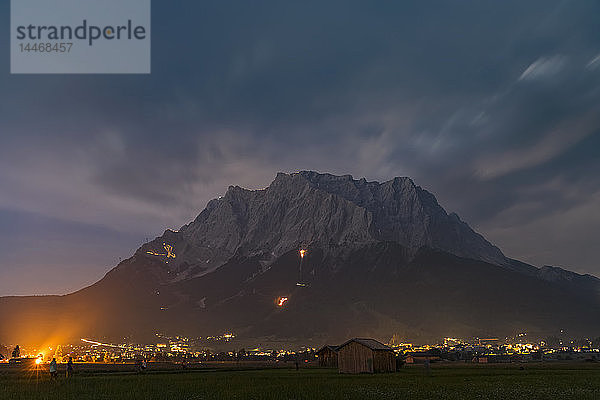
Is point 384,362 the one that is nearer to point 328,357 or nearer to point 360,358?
point 360,358

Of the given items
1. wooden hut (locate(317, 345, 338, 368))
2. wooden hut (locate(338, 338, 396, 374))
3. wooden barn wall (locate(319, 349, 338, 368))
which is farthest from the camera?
wooden hut (locate(317, 345, 338, 368))

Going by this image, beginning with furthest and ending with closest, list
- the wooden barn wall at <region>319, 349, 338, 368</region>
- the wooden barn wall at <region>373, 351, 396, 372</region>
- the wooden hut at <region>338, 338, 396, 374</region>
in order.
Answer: the wooden barn wall at <region>319, 349, 338, 368</region> → the wooden barn wall at <region>373, 351, 396, 372</region> → the wooden hut at <region>338, 338, 396, 374</region>

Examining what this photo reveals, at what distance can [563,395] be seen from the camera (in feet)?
127

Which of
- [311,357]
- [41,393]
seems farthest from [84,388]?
[311,357]

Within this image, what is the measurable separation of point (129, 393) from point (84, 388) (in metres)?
7.51

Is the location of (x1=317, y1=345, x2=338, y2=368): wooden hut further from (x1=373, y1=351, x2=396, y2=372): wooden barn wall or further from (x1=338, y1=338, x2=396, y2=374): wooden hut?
(x1=338, y1=338, x2=396, y2=374): wooden hut

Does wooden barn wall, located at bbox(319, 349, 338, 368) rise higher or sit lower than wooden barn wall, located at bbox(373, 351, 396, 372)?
lower

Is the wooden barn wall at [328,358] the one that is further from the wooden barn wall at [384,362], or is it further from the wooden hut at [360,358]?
the wooden hut at [360,358]

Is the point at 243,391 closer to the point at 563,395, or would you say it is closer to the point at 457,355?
the point at 563,395

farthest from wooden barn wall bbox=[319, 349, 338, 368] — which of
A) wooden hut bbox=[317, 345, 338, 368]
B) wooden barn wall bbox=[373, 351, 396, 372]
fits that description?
wooden barn wall bbox=[373, 351, 396, 372]

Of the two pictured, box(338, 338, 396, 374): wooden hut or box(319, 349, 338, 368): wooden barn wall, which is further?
box(319, 349, 338, 368): wooden barn wall

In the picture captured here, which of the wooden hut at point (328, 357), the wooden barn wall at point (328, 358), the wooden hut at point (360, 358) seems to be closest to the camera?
the wooden hut at point (360, 358)

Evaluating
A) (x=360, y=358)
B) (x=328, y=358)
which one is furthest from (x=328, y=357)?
(x=360, y=358)

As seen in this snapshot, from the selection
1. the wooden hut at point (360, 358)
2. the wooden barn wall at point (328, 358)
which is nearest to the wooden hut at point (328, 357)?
the wooden barn wall at point (328, 358)
